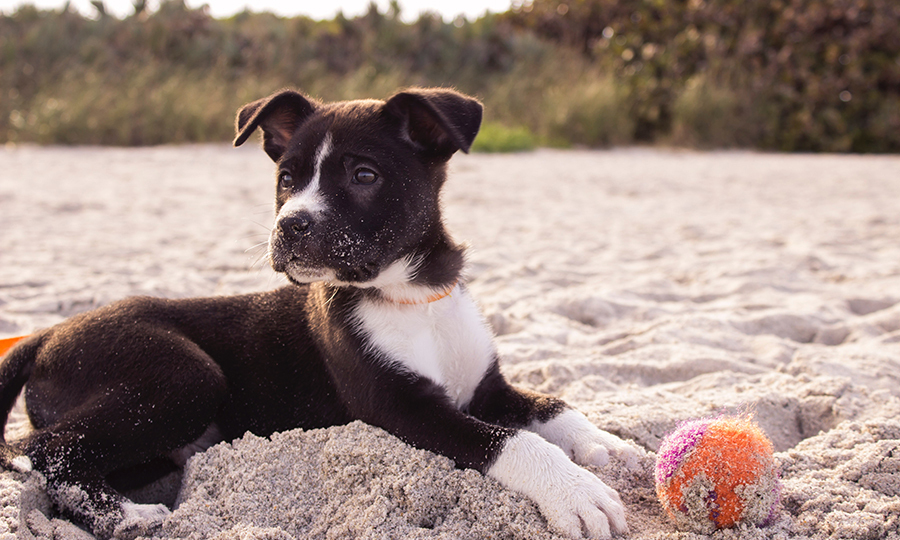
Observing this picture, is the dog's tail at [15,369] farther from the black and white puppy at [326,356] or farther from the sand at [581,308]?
the sand at [581,308]

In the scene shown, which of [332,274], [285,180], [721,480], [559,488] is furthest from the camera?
[285,180]

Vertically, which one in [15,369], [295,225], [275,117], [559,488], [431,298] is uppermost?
[275,117]

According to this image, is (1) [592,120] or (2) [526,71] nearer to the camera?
(1) [592,120]

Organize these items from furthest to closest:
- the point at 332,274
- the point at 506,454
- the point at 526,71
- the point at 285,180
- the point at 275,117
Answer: the point at 526,71
the point at 275,117
the point at 285,180
the point at 332,274
the point at 506,454

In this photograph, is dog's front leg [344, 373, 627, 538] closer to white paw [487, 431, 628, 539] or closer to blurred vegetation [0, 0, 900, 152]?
white paw [487, 431, 628, 539]

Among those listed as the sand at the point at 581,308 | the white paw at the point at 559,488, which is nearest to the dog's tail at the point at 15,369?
the sand at the point at 581,308

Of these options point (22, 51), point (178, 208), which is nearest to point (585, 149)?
point (178, 208)

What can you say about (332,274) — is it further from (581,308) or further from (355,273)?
(581,308)

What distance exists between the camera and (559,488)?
222cm

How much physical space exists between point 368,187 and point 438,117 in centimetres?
37

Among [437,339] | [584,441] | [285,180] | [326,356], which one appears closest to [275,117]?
[285,180]

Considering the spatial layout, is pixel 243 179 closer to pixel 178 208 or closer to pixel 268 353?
pixel 178 208

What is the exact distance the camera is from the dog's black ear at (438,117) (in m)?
2.63

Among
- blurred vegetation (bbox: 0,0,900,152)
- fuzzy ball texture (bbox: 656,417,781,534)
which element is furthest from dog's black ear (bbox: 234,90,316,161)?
blurred vegetation (bbox: 0,0,900,152)
